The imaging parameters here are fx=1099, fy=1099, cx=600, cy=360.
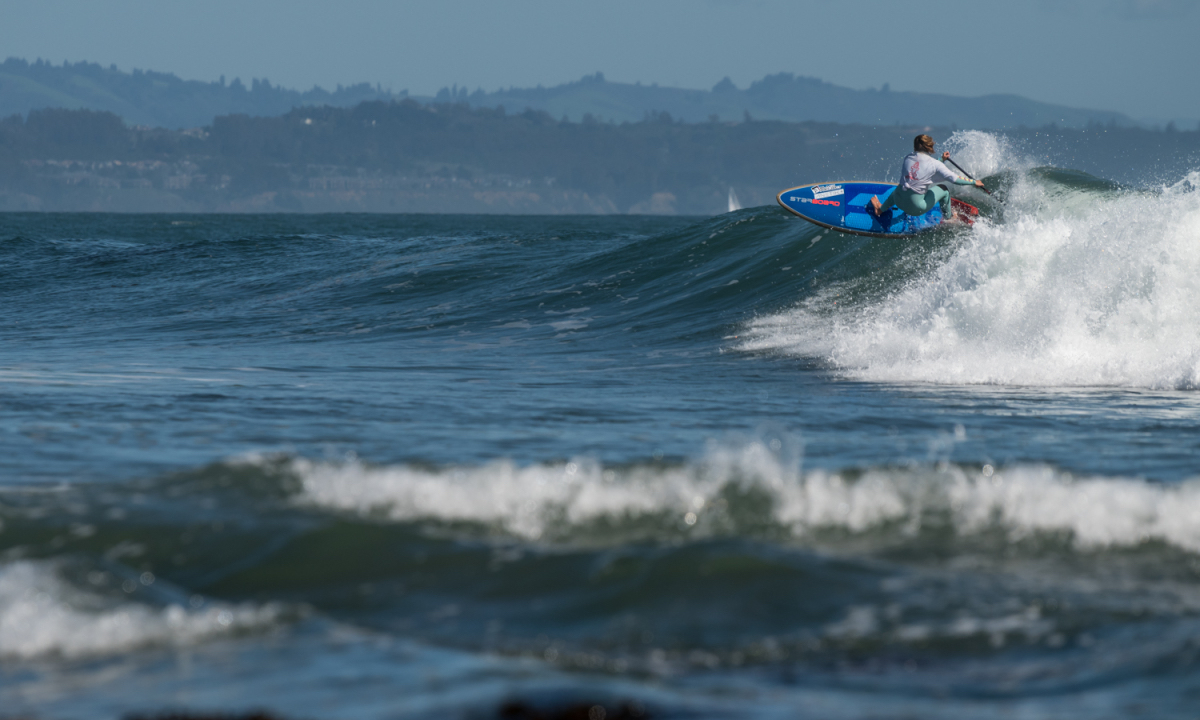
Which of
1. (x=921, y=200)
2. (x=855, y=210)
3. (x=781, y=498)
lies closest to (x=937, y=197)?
(x=921, y=200)

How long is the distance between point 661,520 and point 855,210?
11561 millimetres

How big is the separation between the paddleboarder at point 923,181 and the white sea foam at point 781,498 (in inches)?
366

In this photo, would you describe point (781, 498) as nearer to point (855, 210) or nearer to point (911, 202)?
point (911, 202)

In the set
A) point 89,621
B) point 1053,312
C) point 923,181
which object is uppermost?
point 923,181

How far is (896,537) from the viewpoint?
220 inches

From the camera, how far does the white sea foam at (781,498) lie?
5.71 m

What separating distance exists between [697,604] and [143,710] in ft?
7.25

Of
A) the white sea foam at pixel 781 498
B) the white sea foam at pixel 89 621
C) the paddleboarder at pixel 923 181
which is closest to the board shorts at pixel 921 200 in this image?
the paddleboarder at pixel 923 181

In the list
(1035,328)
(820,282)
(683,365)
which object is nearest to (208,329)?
(683,365)

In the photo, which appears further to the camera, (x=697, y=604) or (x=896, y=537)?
(x=896, y=537)

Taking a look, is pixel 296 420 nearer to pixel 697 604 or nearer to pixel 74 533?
pixel 74 533

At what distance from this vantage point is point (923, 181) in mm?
15188

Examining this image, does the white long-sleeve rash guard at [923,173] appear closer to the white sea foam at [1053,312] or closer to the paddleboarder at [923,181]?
the paddleboarder at [923,181]

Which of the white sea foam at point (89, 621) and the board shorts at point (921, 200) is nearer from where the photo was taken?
the white sea foam at point (89, 621)
